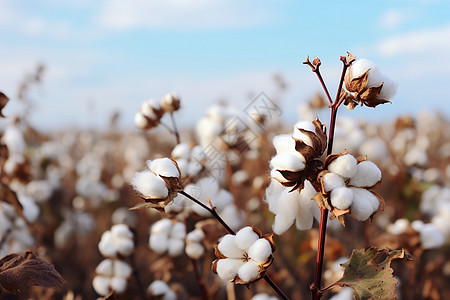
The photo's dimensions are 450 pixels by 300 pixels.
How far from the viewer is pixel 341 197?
861 millimetres

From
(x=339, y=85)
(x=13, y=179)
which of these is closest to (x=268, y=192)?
(x=339, y=85)

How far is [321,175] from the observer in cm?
91

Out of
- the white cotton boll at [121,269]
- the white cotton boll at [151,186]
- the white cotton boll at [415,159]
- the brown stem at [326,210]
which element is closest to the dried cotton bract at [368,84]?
the brown stem at [326,210]

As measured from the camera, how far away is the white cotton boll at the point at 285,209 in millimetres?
1015

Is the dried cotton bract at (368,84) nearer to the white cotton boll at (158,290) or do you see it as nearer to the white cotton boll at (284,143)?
the white cotton boll at (284,143)

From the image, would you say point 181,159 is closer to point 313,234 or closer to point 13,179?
point 313,234

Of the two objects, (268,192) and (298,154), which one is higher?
(298,154)

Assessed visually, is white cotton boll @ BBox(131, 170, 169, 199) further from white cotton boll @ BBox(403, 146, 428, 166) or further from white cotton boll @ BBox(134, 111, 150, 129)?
white cotton boll @ BBox(403, 146, 428, 166)

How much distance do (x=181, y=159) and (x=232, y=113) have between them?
888 millimetres

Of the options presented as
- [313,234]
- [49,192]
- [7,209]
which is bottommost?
[49,192]

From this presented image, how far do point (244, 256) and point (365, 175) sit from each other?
305 mm

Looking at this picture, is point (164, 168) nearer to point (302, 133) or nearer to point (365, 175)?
point (302, 133)

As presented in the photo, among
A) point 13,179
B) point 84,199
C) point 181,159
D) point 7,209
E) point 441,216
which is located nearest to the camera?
point 181,159

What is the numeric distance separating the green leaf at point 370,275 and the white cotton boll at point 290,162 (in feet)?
0.85
